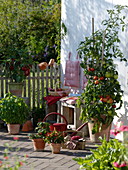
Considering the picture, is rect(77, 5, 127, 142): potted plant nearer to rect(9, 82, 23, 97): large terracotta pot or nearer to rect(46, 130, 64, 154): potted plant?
rect(46, 130, 64, 154): potted plant

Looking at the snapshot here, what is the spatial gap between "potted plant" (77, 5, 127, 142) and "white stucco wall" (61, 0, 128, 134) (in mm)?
142

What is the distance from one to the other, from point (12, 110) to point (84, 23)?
239 cm

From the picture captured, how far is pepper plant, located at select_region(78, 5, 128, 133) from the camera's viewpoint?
7.38 m

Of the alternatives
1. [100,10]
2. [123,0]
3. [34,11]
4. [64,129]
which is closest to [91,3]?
[100,10]

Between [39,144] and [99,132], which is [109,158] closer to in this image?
[39,144]

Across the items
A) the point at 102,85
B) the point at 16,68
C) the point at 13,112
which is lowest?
the point at 13,112

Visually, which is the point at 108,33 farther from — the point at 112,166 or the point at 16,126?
the point at 112,166

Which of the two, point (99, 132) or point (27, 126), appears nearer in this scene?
point (99, 132)

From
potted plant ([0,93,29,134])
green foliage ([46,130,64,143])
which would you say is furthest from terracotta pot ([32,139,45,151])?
potted plant ([0,93,29,134])

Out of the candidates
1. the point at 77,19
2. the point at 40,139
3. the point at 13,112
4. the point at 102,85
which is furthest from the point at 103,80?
the point at 77,19

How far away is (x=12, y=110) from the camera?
27.1ft

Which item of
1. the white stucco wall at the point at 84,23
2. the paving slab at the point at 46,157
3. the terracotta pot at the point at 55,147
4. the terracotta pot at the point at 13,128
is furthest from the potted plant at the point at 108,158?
the terracotta pot at the point at 13,128

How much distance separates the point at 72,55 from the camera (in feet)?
32.1

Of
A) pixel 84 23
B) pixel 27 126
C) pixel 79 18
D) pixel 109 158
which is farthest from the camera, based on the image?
pixel 79 18
